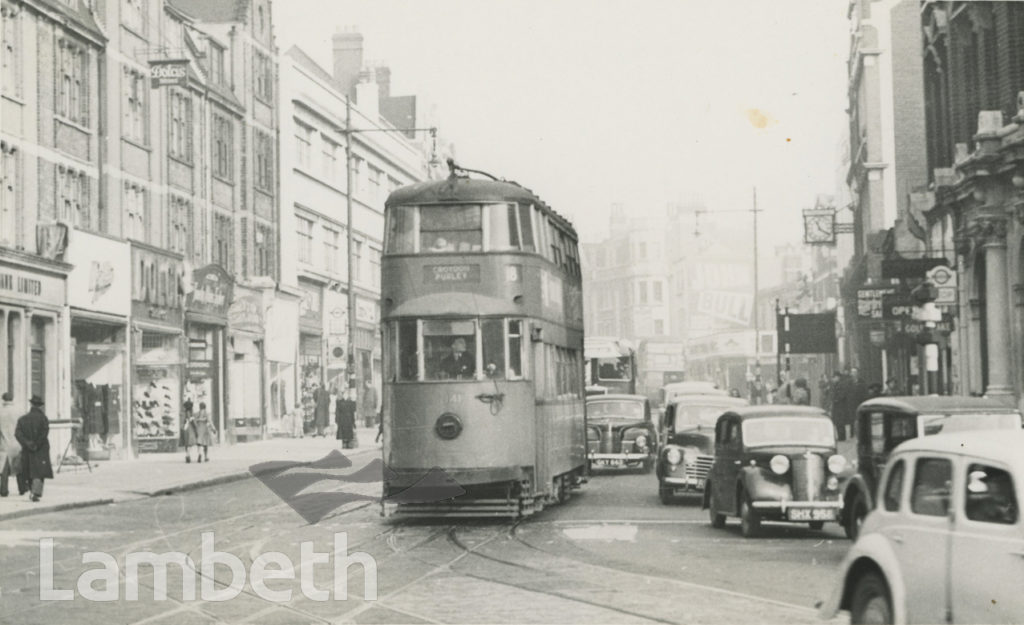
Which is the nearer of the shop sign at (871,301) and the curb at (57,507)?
the curb at (57,507)

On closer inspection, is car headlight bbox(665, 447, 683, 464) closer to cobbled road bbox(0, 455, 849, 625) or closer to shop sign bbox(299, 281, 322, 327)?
cobbled road bbox(0, 455, 849, 625)

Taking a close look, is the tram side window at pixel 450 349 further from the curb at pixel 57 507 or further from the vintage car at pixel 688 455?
the curb at pixel 57 507

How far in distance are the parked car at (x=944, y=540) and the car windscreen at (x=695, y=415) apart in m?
17.4

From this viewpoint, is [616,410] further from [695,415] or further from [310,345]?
[310,345]

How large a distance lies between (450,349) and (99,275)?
2112 cm

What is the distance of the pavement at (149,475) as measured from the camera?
26.6 metres

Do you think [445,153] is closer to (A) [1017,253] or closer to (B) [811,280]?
(B) [811,280]

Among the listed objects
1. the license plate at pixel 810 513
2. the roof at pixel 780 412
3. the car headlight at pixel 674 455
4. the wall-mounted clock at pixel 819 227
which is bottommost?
the license plate at pixel 810 513

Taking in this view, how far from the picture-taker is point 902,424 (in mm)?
18016

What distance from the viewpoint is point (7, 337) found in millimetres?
34969

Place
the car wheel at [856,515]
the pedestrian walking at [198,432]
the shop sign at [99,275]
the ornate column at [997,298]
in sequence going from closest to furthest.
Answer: the car wheel at [856,515], the ornate column at [997,298], the shop sign at [99,275], the pedestrian walking at [198,432]

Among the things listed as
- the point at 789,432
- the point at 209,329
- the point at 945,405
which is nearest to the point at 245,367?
the point at 209,329

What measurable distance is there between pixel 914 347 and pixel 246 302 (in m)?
22.0

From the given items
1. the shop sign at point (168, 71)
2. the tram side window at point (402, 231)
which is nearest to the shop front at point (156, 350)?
the shop sign at point (168, 71)
